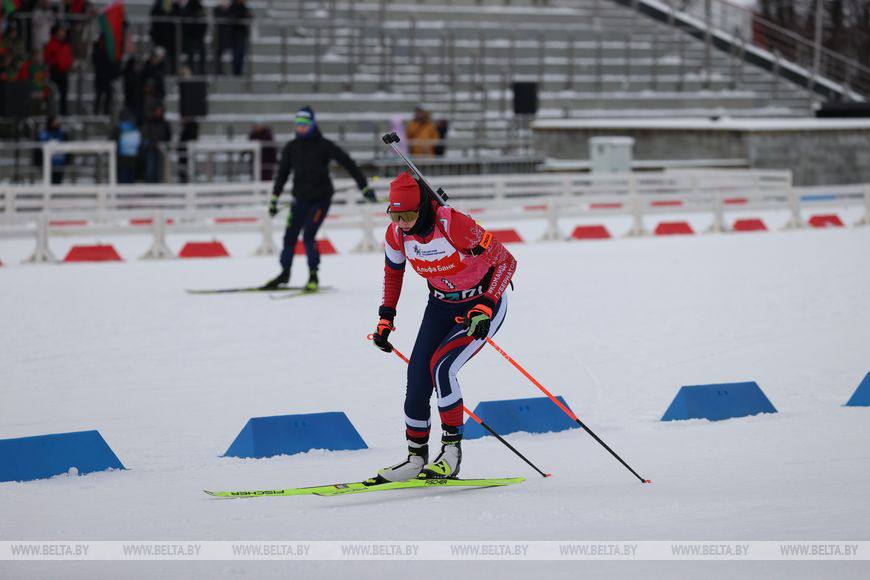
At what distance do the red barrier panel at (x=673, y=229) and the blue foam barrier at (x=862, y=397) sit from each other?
48.0ft

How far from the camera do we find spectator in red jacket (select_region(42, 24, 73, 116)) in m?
27.9

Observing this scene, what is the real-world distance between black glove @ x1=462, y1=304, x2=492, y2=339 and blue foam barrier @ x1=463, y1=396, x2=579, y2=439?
5.77 feet

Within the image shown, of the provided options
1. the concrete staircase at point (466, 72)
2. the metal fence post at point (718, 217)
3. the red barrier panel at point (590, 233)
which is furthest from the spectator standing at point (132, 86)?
the metal fence post at point (718, 217)

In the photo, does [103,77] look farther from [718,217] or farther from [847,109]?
[847,109]

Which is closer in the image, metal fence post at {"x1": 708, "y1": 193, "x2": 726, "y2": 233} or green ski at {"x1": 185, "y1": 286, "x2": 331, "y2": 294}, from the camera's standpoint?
green ski at {"x1": 185, "y1": 286, "x2": 331, "y2": 294}

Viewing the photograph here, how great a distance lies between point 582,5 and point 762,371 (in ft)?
104

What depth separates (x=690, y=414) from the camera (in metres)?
9.32

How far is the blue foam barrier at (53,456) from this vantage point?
302 inches

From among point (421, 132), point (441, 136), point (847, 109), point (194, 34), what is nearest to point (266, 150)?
point (421, 132)

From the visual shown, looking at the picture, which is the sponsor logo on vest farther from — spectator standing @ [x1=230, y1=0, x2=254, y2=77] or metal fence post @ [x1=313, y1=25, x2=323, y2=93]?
metal fence post @ [x1=313, y1=25, x2=323, y2=93]

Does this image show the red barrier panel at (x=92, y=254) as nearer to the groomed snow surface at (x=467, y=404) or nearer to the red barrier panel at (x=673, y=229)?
the groomed snow surface at (x=467, y=404)

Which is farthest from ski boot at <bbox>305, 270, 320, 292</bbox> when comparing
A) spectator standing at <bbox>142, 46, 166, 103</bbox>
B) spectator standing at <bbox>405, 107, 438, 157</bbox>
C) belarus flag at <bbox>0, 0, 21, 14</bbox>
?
belarus flag at <bbox>0, 0, 21, 14</bbox>

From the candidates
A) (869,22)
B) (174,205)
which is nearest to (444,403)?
(174,205)

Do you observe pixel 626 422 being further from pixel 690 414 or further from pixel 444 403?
pixel 444 403
